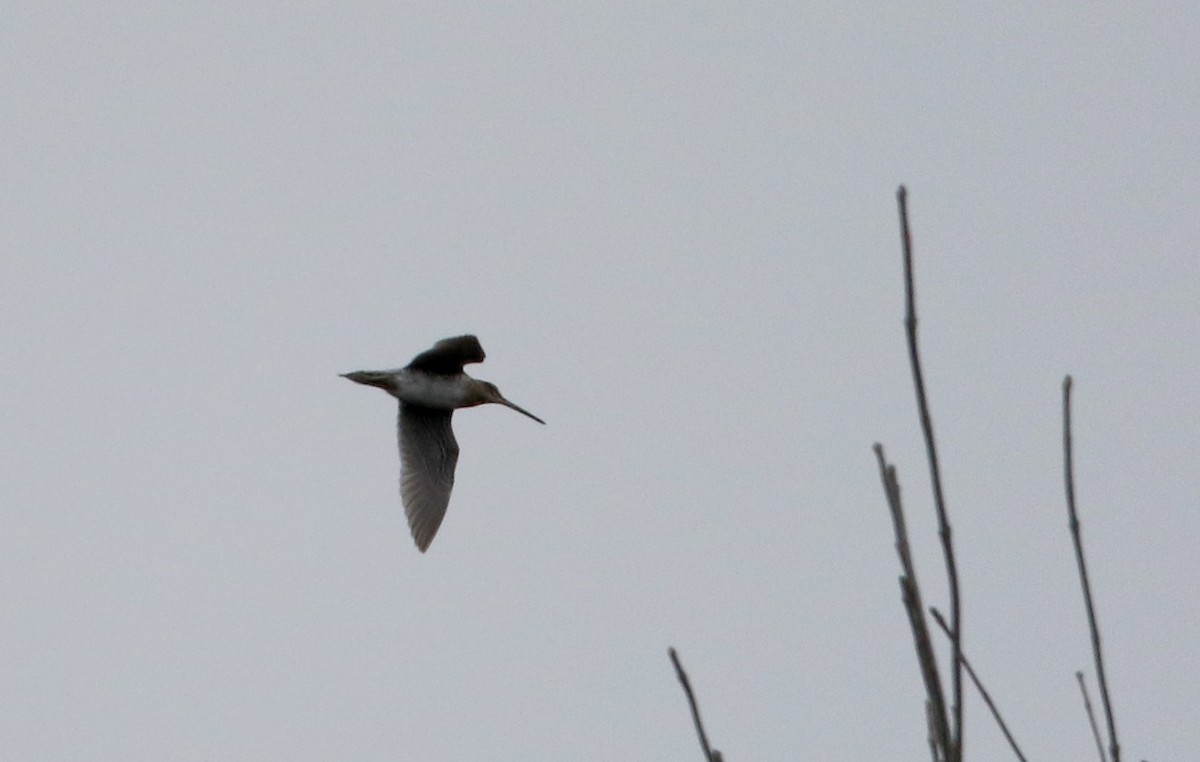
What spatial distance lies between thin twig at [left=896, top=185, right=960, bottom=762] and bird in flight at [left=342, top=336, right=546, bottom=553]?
12240 mm

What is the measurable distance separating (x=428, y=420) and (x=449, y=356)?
142cm

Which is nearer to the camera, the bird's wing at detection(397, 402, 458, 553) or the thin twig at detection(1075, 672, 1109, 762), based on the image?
the thin twig at detection(1075, 672, 1109, 762)

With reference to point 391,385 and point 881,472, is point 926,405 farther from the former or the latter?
point 391,385

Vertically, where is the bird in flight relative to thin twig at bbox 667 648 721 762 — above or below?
above

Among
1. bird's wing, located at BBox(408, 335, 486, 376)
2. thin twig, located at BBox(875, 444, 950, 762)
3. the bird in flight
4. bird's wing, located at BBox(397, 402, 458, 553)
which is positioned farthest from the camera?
bird's wing, located at BBox(397, 402, 458, 553)

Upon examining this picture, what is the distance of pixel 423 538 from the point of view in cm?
1614

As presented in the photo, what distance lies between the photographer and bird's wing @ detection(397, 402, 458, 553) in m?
16.2

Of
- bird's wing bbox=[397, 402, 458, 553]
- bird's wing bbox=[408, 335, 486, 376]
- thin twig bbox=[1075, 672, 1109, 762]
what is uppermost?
bird's wing bbox=[408, 335, 486, 376]

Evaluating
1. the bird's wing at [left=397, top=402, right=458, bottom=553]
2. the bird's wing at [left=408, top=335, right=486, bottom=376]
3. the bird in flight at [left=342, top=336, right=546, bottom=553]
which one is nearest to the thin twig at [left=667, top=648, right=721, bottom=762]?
the bird's wing at [left=408, top=335, right=486, bottom=376]

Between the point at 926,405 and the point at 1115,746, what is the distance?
806mm

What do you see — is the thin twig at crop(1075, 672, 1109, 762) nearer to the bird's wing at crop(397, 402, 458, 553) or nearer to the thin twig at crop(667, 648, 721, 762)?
the thin twig at crop(667, 648, 721, 762)

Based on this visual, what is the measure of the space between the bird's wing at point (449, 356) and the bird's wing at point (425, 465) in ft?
2.54

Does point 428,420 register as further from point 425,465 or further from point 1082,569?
point 1082,569

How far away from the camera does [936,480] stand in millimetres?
3090
